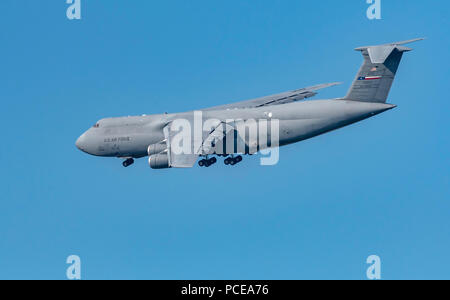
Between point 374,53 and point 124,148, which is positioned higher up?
point 374,53

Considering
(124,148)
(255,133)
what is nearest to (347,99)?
(255,133)

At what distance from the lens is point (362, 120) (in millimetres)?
44844

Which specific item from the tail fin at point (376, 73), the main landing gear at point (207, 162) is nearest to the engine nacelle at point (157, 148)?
the main landing gear at point (207, 162)

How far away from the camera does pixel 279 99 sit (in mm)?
49875

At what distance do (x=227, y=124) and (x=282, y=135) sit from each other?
8.90 ft

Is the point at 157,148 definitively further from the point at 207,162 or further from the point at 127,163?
the point at 127,163

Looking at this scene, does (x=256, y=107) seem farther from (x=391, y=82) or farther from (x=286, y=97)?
(x=391, y=82)

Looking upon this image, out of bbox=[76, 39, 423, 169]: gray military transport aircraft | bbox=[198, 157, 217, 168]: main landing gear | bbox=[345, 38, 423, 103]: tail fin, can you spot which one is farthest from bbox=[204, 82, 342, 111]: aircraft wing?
bbox=[345, 38, 423, 103]: tail fin

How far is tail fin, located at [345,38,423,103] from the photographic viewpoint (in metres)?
42.8

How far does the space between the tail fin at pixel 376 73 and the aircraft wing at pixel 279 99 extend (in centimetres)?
587

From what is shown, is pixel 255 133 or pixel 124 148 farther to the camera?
pixel 124 148

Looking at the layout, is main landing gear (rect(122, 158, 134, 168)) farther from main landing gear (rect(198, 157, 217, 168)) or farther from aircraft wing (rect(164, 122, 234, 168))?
main landing gear (rect(198, 157, 217, 168))

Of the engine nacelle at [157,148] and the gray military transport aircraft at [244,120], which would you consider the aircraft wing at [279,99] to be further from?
the engine nacelle at [157,148]

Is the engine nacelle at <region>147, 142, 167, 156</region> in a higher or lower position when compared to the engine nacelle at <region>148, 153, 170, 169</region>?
higher
